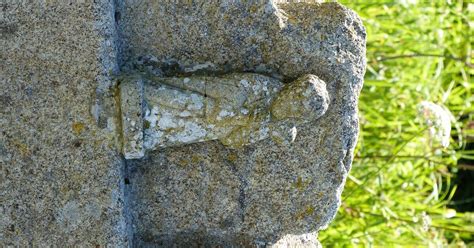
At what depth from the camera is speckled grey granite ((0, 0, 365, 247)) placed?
155 centimetres

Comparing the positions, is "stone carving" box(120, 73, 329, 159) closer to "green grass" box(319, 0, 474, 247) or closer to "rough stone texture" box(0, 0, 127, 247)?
"rough stone texture" box(0, 0, 127, 247)

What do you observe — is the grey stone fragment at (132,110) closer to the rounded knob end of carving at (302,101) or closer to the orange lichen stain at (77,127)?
the orange lichen stain at (77,127)

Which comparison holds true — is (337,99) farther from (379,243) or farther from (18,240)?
(379,243)

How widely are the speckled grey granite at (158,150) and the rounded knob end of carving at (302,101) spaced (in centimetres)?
9

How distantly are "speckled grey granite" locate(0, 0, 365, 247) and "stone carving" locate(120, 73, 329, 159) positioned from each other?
53 millimetres

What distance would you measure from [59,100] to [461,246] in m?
2.45

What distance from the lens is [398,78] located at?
3.10 m

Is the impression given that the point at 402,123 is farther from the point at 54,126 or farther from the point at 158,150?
the point at 54,126

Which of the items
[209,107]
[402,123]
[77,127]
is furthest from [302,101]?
[402,123]

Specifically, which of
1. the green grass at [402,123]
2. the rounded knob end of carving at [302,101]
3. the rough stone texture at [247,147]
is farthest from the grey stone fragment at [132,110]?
the green grass at [402,123]

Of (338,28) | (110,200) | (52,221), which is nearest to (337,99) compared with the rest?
(338,28)

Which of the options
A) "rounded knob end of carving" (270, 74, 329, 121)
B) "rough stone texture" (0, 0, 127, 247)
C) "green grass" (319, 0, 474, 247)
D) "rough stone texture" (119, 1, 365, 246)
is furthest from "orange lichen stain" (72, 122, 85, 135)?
"green grass" (319, 0, 474, 247)

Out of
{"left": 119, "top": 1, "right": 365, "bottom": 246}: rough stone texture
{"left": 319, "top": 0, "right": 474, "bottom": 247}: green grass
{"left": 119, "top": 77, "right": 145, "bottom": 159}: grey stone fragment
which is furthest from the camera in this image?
{"left": 319, "top": 0, "right": 474, "bottom": 247}: green grass

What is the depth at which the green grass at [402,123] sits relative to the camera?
9.70 ft
